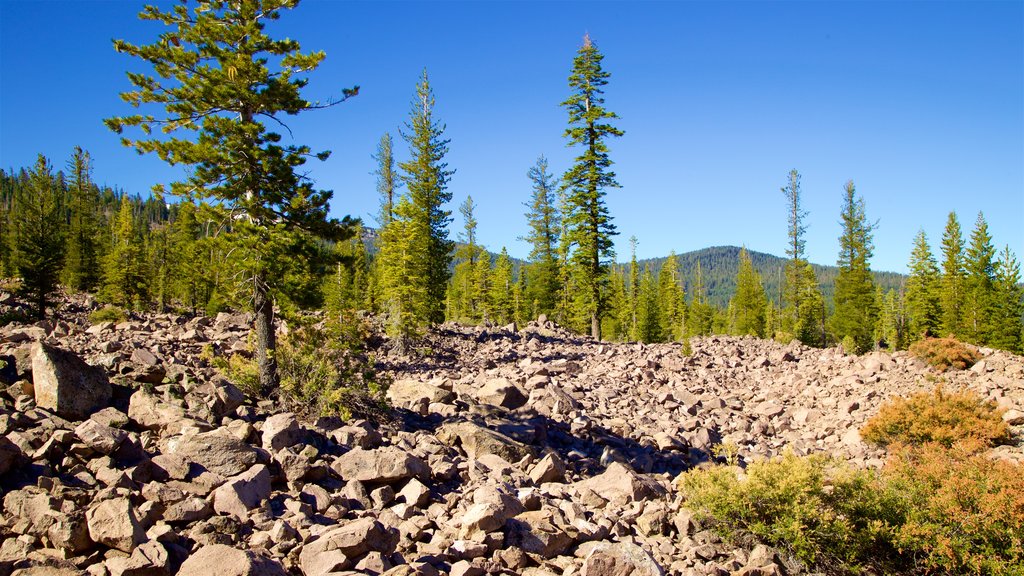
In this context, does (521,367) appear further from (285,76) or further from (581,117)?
(581,117)

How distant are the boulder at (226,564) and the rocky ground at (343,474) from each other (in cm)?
2

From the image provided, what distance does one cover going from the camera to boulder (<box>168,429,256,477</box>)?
718 cm

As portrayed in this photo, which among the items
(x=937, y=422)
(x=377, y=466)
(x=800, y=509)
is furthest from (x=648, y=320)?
(x=377, y=466)

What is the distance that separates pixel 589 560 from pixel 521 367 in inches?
511

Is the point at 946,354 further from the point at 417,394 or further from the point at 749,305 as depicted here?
the point at 749,305

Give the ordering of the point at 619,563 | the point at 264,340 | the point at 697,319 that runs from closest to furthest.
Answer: the point at 619,563, the point at 264,340, the point at 697,319

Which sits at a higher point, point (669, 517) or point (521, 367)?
point (521, 367)

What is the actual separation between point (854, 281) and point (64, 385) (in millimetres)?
51407

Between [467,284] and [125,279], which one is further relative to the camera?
[467,284]

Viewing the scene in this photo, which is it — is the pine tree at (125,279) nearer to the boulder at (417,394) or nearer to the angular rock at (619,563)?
the boulder at (417,394)

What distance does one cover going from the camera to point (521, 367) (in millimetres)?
18781

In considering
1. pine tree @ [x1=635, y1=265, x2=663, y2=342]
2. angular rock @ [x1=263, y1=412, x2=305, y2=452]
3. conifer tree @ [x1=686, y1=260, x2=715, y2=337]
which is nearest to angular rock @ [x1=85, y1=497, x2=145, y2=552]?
angular rock @ [x1=263, y1=412, x2=305, y2=452]

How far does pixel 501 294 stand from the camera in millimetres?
52281

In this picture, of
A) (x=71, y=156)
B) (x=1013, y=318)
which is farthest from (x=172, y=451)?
(x=71, y=156)
